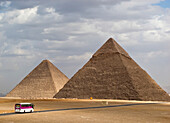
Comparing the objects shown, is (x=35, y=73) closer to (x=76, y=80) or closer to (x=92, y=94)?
(x=76, y=80)

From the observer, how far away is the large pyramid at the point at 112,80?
78.5m

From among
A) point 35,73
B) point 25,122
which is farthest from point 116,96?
point 25,122

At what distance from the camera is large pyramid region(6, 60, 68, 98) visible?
106m

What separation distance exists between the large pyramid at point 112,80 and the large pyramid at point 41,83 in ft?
66.0

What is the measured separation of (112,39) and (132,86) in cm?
1893

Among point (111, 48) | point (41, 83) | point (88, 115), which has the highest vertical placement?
point (111, 48)

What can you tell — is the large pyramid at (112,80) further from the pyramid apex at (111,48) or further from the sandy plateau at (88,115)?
the sandy plateau at (88,115)

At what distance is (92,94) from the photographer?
8006cm

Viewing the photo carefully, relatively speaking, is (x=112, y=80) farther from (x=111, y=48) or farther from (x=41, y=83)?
(x=41, y=83)

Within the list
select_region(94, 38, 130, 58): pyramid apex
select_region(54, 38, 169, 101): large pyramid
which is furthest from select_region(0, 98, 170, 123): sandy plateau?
select_region(94, 38, 130, 58): pyramid apex

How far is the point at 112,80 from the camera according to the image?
8162 centimetres

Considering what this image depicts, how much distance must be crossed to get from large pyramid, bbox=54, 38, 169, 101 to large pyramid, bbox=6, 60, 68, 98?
2011 cm

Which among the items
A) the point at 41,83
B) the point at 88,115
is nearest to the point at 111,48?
the point at 41,83

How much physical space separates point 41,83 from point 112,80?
34577mm
